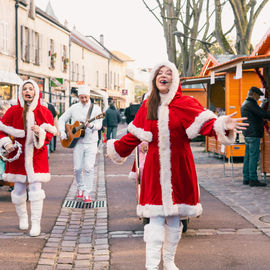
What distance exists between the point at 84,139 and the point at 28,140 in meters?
2.30

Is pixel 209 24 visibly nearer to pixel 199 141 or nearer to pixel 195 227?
pixel 199 141

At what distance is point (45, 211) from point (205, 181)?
4157 mm

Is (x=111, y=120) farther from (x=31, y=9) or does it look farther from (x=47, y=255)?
(x=47, y=255)

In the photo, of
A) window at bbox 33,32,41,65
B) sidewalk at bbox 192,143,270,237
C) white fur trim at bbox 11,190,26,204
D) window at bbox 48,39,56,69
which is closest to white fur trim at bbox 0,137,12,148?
white fur trim at bbox 11,190,26,204

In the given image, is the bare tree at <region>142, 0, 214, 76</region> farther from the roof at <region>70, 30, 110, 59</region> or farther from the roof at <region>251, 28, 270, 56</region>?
the roof at <region>70, 30, 110, 59</region>

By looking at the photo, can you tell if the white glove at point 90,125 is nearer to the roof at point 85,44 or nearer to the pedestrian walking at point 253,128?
the pedestrian walking at point 253,128

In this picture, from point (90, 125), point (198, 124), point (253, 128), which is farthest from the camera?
point (253, 128)

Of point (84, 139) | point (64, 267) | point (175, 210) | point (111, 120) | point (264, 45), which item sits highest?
point (264, 45)

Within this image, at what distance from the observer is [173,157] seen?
408 centimetres

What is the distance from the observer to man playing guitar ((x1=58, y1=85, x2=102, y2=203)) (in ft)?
26.5

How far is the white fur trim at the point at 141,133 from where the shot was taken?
4.15 m

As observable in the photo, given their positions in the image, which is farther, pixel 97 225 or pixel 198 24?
pixel 198 24

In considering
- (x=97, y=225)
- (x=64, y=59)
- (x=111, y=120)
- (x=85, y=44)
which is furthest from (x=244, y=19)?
(x=85, y=44)

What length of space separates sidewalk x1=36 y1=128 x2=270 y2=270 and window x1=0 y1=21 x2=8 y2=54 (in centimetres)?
1676
